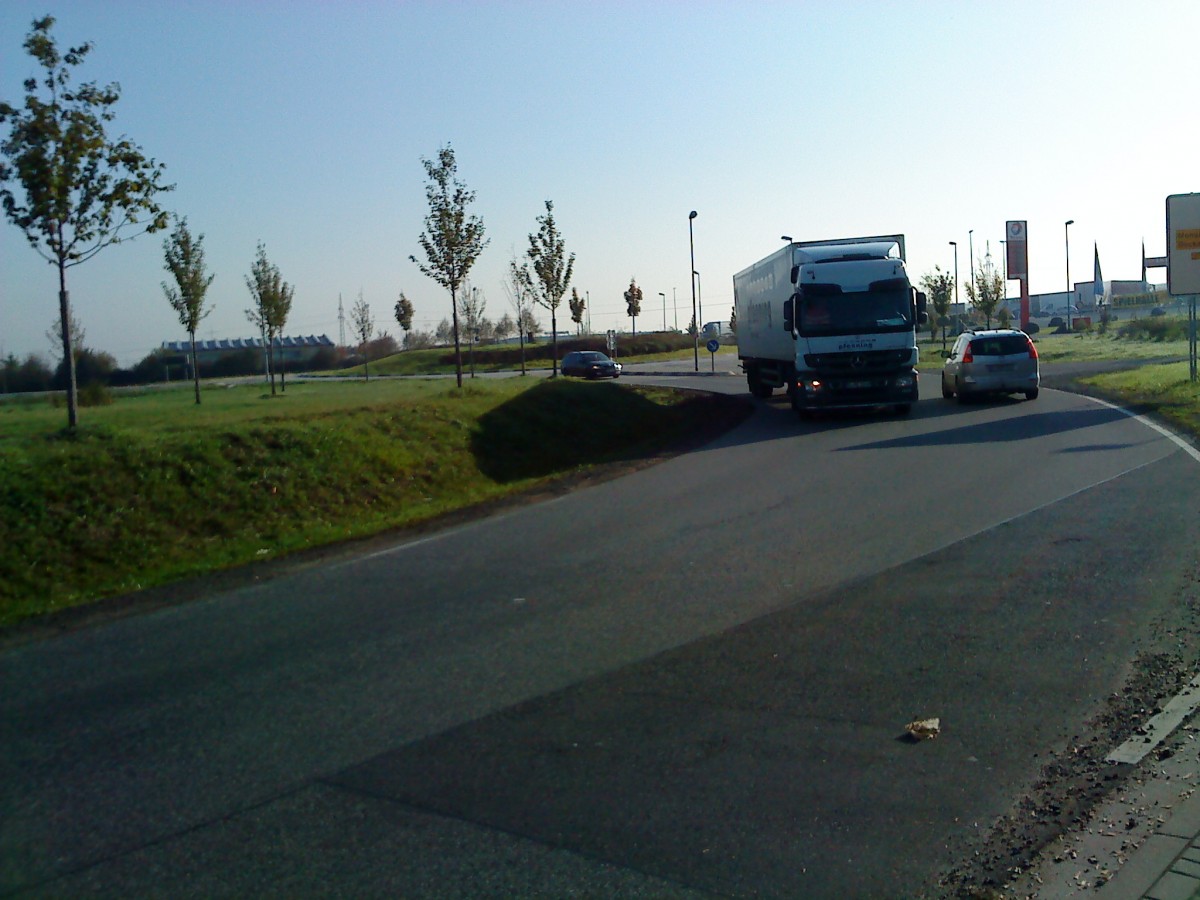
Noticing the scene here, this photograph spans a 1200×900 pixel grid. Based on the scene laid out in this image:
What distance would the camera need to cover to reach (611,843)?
15.6 ft

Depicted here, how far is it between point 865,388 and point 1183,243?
10460mm

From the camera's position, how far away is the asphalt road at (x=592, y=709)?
4.70 meters

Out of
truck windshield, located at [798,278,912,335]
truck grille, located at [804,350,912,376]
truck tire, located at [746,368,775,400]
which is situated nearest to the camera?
truck windshield, located at [798,278,912,335]

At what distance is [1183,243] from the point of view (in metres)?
29.1

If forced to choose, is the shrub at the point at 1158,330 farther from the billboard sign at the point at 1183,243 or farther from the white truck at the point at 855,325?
the white truck at the point at 855,325

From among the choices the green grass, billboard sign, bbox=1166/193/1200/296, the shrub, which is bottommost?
the green grass

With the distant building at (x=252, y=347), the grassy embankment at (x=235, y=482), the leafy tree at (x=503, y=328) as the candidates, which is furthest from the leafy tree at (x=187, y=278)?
the leafy tree at (x=503, y=328)

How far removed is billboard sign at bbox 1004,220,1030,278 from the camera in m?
63.8

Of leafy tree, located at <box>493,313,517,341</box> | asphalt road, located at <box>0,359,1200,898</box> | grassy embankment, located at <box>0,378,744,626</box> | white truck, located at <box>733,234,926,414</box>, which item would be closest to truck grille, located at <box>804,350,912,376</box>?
white truck, located at <box>733,234,926,414</box>

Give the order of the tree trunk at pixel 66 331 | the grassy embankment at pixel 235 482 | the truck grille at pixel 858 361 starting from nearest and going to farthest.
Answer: the grassy embankment at pixel 235 482 → the tree trunk at pixel 66 331 → the truck grille at pixel 858 361

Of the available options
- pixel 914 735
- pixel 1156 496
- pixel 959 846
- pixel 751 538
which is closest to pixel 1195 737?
pixel 914 735

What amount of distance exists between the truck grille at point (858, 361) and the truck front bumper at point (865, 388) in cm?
14

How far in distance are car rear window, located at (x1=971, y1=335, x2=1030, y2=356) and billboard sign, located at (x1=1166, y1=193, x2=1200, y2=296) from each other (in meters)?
4.06

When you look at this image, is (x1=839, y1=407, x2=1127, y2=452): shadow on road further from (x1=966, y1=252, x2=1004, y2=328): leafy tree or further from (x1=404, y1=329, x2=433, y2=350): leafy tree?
(x1=404, y1=329, x2=433, y2=350): leafy tree
